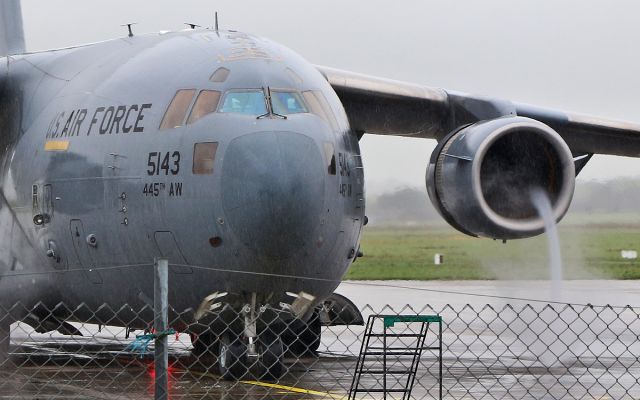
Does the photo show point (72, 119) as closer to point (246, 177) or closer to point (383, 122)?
point (246, 177)

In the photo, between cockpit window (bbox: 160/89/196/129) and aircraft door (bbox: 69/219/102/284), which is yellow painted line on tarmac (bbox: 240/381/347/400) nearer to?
aircraft door (bbox: 69/219/102/284)

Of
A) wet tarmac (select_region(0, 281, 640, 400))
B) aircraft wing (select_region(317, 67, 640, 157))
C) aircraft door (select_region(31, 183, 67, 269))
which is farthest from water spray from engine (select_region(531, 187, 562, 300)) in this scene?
aircraft door (select_region(31, 183, 67, 269))

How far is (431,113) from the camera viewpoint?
691 inches

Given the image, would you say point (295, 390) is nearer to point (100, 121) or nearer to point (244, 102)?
point (244, 102)

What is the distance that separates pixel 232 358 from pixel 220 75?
2595 mm

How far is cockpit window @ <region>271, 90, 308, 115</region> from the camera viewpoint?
12.4 metres

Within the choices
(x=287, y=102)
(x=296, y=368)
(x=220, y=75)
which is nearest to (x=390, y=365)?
(x=296, y=368)

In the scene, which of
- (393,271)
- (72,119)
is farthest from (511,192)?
(393,271)

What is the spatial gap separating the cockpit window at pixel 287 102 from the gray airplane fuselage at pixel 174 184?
66 mm

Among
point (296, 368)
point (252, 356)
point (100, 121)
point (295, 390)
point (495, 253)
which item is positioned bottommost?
point (495, 253)

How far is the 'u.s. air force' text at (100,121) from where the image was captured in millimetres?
12836

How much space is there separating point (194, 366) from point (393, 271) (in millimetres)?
21201

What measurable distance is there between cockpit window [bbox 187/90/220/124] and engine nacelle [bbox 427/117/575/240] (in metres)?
3.33

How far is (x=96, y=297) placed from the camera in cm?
1354
